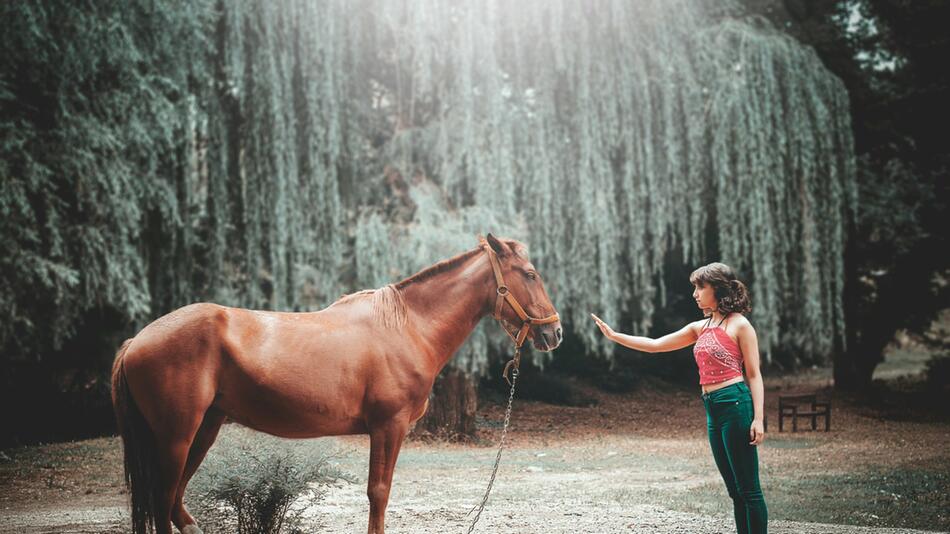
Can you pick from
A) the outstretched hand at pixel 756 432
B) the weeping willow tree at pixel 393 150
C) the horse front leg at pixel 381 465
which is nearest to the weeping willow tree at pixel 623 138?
the weeping willow tree at pixel 393 150

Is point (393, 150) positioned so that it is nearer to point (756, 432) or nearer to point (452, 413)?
point (452, 413)

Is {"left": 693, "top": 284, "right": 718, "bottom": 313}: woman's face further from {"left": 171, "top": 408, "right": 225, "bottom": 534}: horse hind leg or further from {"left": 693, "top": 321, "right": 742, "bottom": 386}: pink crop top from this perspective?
{"left": 171, "top": 408, "right": 225, "bottom": 534}: horse hind leg

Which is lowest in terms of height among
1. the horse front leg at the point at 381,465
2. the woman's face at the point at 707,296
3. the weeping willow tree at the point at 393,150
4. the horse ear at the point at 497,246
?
the horse front leg at the point at 381,465

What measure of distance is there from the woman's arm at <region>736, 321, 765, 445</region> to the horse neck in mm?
1269

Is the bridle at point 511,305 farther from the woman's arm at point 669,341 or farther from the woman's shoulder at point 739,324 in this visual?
the woman's shoulder at point 739,324

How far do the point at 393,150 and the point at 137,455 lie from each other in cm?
763

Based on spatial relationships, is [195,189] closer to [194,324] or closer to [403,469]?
[403,469]

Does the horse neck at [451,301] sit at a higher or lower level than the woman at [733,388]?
higher

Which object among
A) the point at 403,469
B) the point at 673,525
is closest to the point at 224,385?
the point at 673,525

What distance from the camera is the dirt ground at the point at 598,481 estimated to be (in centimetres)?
526

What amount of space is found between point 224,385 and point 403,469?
4882 millimetres

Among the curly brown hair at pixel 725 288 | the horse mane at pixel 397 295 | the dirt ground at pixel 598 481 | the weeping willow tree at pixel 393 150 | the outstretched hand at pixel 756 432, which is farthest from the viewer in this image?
the weeping willow tree at pixel 393 150

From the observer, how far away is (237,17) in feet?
31.6

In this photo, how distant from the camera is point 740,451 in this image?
11.1 feet
